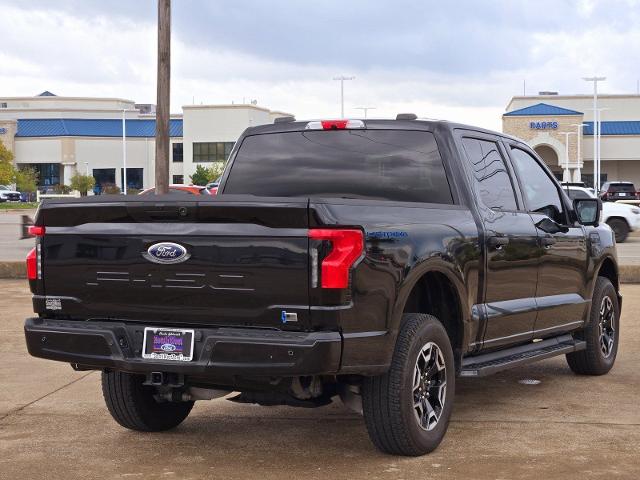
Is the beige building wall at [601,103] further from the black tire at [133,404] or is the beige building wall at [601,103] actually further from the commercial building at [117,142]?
the black tire at [133,404]

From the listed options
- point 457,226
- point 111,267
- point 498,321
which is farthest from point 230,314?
point 498,321

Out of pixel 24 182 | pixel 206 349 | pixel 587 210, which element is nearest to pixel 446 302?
pixel 206 349

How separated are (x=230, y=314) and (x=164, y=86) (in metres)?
15.4

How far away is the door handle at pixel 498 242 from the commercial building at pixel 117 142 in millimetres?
106797

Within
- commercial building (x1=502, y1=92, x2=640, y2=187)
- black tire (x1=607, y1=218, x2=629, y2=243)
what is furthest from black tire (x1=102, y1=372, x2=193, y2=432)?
commercial building (x1=502, y1=92, x2=640, y2=187)

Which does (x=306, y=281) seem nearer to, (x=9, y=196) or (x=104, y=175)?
(x=9, y=196)

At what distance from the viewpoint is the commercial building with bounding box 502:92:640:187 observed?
10088cm

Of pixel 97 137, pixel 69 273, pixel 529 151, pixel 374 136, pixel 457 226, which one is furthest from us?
pixel 97 137

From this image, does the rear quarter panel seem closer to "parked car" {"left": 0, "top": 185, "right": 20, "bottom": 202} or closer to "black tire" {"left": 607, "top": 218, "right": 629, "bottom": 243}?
"black tire" {"left": 607, "top": 218, "right": 629, "bottom": 243}

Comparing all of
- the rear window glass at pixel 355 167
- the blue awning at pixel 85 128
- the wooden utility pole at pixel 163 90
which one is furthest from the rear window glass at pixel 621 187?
the blue awning at pixel 85 128

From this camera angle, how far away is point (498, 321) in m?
7.28

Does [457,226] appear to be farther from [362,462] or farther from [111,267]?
[111,267]

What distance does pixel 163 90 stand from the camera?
20.5m

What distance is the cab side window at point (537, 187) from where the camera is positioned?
8164 mm
